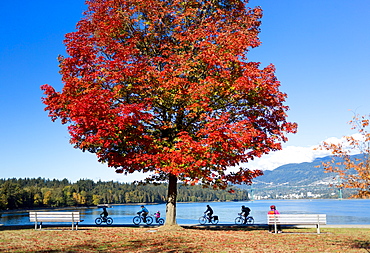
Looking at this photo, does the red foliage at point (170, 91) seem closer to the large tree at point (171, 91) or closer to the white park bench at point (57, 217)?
the large tree at point (171, 91)

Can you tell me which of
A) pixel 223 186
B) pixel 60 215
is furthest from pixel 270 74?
pixel 60 215

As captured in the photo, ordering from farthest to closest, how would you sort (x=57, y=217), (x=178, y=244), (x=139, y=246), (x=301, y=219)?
(x=57, y=217)
(x=301, y=219)
(x=178, y=244)
(x=139, y=246)

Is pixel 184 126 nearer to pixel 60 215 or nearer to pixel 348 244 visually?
pixel 60 215

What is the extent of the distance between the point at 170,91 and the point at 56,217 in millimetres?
10263

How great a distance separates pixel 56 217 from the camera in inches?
790

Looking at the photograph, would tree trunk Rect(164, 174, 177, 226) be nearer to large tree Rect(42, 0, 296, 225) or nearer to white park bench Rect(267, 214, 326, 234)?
large tree Rect(42, 0, 296, 225)

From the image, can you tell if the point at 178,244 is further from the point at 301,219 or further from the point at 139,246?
the point at 301,219

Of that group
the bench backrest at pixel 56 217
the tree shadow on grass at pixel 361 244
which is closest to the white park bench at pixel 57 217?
the bench backrest at pixel 56 217

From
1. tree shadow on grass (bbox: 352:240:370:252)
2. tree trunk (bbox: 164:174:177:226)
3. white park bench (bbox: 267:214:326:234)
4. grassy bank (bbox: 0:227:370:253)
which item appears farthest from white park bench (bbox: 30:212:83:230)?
tree shadow on grass (bbox: 352:240:370:252)

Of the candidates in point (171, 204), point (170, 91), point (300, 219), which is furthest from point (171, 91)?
point (300, 219)

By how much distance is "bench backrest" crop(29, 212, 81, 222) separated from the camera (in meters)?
19.6

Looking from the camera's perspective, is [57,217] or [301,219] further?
[57,217]

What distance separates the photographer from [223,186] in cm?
2019

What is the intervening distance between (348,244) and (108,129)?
12141 mm
